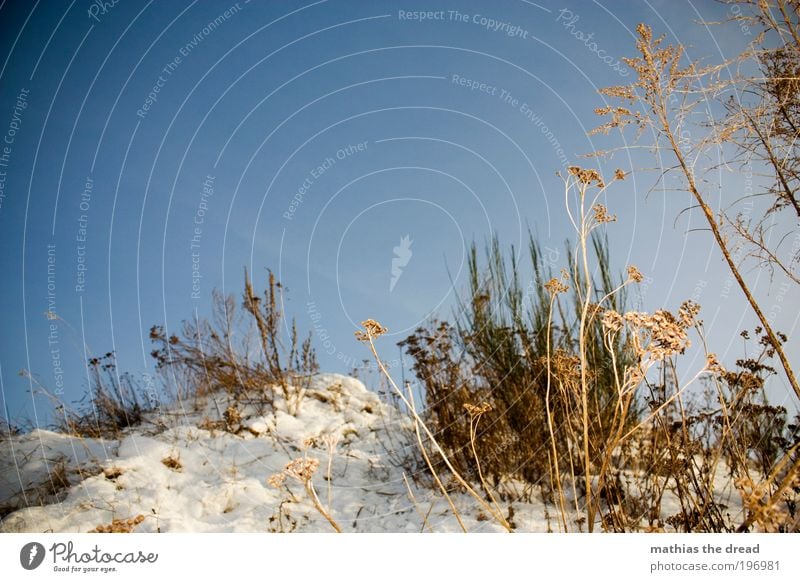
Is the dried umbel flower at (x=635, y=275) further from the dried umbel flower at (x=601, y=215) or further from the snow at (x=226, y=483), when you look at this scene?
the snow at (x=226, y=483)

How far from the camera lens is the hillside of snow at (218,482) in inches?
124

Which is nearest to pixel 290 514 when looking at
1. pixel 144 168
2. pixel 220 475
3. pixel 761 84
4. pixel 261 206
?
pixel 220 475

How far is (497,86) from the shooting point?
13.2ft

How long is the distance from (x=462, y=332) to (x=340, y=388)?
8.19 feet
